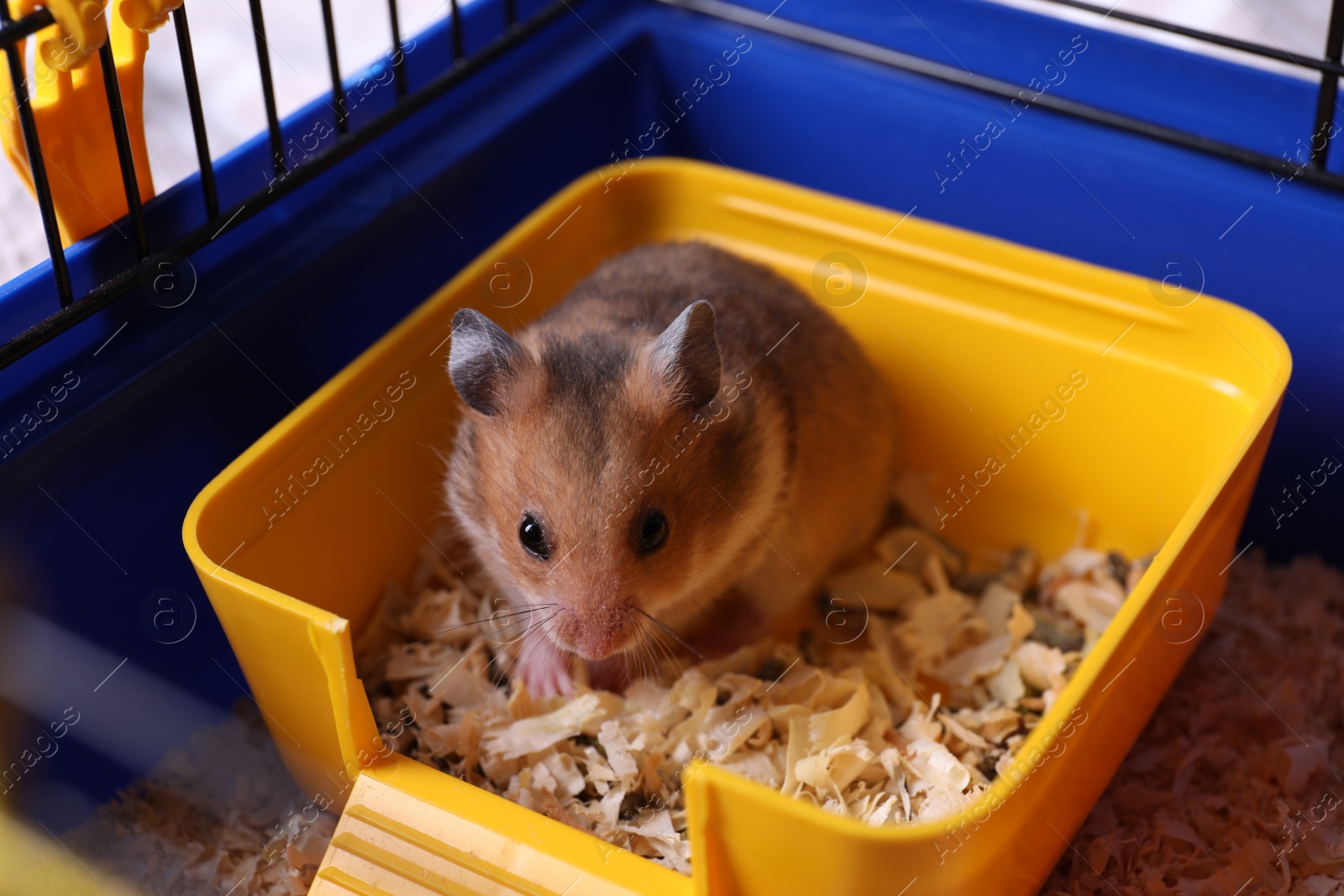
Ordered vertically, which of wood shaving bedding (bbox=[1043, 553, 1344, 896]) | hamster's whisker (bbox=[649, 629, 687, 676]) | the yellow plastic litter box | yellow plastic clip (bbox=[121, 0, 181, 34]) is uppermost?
yellow plastic clip (bbox=[121, 0, 181, 34])

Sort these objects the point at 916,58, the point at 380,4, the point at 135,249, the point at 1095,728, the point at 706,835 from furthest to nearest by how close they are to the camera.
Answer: the point at 380,4
the point at 916,58
the point at 135,249
the point at 1095,728
the point at 706,835

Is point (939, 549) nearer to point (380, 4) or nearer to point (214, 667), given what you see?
point (214, 667)

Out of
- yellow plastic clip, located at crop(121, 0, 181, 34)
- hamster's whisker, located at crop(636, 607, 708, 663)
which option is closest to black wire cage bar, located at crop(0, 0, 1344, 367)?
yellow plastic clip, located at crop(121, 0, 181, 34)

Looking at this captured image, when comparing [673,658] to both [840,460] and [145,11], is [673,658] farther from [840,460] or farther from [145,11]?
[145,11]

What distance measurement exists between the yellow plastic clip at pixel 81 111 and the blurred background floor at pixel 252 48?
312mm

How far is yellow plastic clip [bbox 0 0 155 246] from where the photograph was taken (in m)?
2.09

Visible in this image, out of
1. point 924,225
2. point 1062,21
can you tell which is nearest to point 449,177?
point 924,225

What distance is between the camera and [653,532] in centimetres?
216

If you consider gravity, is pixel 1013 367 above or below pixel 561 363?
below

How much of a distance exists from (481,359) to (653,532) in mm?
391

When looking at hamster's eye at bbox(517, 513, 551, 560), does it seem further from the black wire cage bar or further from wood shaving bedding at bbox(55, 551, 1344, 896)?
the black wire cage bar

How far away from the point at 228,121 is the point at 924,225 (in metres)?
1.68

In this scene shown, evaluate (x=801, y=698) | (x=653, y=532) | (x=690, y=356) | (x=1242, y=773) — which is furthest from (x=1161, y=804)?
(x=690, y=356)

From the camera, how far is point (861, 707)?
2.45m
